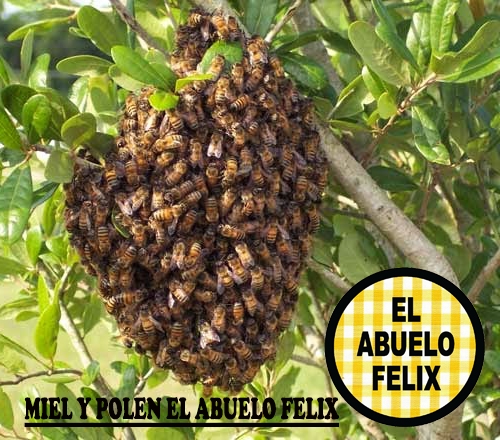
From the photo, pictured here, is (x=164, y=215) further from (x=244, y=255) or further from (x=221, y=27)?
(x=221, y=27)

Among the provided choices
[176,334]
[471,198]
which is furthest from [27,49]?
[471,198]

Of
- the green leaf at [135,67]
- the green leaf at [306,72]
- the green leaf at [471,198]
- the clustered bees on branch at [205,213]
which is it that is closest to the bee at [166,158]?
the clustered bees on branch at [205,213]

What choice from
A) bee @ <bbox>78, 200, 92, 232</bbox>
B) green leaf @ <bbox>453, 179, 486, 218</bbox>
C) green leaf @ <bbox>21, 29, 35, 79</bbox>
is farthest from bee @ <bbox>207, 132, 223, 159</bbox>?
green leaf @ <bbox>453, 179, 486, 218</bbox>

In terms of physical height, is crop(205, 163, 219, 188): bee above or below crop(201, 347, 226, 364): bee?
above

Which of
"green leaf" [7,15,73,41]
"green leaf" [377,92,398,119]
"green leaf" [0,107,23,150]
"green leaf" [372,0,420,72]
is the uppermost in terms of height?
"green leaf" [7,15,73,41]

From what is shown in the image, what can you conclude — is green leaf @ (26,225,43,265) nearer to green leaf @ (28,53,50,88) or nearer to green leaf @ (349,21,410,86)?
green leaf @ (28,53,50,88)

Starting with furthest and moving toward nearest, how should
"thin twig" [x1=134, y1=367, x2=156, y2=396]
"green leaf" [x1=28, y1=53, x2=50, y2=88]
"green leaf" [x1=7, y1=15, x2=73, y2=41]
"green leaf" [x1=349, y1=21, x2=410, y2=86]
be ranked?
"thin twig" [x1=134, y1=367, x2=156, y2=396]
"green leaf" [x1=7, y1=15, x2=73, y2=41]
"green leaf" [x1=28, y1=53, x2=50, y2=88]
"green leaf" [x1=349, y1=21, x2=410, y2=86]

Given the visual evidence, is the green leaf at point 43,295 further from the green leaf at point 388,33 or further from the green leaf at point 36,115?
the green leaf at point 388,33
